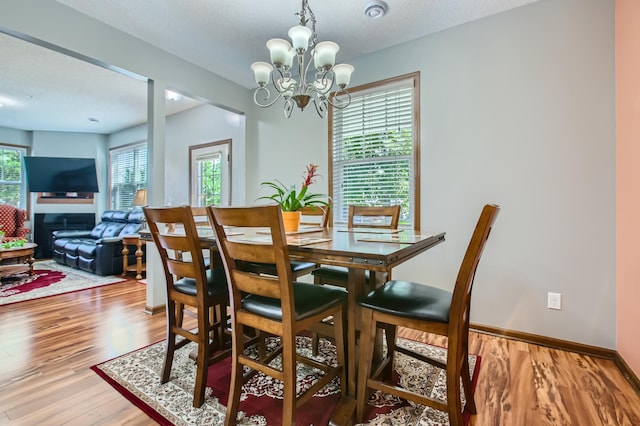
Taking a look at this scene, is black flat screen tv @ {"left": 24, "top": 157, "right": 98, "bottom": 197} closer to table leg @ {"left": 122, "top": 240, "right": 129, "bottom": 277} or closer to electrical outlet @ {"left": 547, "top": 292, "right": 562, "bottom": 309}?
table leg @ {"left": 122, "top": 240, "right": 129, "bottom": 277}

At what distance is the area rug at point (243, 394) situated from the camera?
1480mm

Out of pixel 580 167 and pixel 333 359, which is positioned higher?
pixel 580 167

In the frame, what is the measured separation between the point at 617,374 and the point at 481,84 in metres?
2.24

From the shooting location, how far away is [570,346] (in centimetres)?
222

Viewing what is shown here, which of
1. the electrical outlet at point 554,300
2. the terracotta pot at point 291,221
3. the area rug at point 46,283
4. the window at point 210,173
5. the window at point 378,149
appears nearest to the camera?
the terracotta pot at point 291,221

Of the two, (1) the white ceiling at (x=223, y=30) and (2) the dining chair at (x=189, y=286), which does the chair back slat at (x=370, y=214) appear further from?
(1) the white ceiling at (x=223, y=30)

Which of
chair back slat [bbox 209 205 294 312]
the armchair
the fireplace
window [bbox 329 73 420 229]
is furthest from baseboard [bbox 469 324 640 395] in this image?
the fireplace

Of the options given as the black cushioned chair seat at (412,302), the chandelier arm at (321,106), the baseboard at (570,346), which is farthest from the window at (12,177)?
the baseboard at (570,346)

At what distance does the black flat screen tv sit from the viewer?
5.95 meters

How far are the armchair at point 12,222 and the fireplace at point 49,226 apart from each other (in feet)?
1.37

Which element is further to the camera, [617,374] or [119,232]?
[119,232]

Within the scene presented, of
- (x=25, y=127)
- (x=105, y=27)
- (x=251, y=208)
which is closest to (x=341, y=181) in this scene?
(x=251, y=208)

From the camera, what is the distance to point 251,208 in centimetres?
116

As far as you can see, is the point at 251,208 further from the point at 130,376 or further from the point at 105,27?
the point at 105,27
